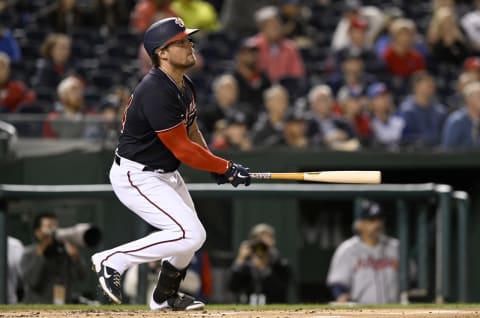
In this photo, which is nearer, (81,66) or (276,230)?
(276,230)

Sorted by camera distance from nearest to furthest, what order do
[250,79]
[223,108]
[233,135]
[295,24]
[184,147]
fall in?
[184,147]
[233,135]
[223,108]
[250,79]
[295,24]

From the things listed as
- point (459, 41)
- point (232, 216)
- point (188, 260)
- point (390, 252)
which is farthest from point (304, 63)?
point (188, 260)

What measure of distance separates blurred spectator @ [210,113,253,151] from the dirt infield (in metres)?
3.96

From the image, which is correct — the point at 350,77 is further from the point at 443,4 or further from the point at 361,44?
the point at 443,4

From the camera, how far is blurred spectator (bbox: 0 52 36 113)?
36.6ft

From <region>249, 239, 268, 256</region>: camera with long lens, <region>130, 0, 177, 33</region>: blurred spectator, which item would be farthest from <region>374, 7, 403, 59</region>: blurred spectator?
<region>249, 239, 268, 256</region>: camera with long lens

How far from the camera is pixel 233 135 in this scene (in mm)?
10539

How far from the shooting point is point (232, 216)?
10.7 meters

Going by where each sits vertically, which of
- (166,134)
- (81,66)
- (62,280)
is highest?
(81,66)

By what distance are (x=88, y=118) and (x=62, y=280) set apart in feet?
7.23

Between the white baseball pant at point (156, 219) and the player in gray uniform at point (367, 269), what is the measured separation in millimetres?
2832

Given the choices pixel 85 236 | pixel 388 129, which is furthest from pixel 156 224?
pixel 388 129

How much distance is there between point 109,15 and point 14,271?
5350 millimetres

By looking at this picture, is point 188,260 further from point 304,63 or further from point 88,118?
point 304,63
